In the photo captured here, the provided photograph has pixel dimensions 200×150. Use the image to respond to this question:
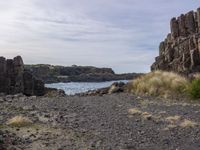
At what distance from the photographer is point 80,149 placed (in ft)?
42.6

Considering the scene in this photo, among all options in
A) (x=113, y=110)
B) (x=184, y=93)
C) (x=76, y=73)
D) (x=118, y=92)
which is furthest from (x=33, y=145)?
(x=76, y=73)

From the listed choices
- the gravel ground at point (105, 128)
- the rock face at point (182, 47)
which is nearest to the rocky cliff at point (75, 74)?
the rock face at point (182, 47)

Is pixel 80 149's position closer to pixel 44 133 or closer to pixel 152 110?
pixel 44 133

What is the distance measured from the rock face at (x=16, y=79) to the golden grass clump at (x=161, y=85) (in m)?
12.9

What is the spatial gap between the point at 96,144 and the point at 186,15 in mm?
34132

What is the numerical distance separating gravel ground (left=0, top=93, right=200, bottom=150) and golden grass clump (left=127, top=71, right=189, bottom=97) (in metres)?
4.95

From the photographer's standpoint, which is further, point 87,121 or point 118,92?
point 118,92

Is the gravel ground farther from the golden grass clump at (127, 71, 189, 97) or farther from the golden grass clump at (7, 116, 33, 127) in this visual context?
the golden grass clump at (127, 71, 189, 97)

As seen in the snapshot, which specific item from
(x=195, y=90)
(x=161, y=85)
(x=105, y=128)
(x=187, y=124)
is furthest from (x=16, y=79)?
(x=187, y=124)

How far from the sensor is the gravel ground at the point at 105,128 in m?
13.5

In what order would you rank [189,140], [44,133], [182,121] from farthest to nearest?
[182,121] → [44,133] → [189,140]

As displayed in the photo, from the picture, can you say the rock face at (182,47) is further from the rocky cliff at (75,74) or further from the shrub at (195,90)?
the rocky cliff at (75,74)

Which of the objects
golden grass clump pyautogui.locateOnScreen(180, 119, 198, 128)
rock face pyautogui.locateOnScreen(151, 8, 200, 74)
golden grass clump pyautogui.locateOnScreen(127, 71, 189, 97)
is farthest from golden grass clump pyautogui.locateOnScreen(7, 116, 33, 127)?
rock face pyautogui.locateOnScreen(151, 8, 200, 74)

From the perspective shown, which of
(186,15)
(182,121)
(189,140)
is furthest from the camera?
(186,15)
